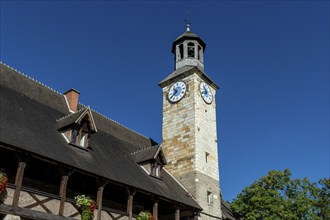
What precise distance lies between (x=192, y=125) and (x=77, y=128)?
9.02 metres

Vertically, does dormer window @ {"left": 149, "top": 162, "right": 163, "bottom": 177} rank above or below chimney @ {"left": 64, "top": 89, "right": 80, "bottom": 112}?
below

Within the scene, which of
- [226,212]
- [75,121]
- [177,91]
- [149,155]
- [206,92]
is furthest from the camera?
[206,92]

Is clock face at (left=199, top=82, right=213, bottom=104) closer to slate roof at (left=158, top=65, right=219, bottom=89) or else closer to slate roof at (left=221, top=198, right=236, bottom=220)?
slate roof at (left=158, top=65, right=219, bottom=89)

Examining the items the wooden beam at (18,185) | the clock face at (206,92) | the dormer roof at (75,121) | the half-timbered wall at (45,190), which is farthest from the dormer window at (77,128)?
the clock face at (206,92)

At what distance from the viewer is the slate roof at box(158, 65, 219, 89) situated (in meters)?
25.5

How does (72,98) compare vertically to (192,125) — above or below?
below

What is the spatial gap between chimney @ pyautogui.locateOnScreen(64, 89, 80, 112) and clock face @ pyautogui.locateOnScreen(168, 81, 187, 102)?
7.33 meters

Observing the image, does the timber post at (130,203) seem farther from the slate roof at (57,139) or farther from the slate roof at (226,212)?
the slate roof at (226,212)

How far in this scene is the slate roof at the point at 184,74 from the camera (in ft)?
83.7

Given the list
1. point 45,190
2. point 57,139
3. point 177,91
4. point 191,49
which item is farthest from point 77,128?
point 191,49

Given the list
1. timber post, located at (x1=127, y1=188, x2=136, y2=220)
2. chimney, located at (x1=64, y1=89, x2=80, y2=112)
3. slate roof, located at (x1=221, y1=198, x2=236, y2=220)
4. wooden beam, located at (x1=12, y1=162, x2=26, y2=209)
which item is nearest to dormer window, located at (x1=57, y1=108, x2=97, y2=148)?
timber post, located at (x1=127, y1=188, x2=136, y2=220)

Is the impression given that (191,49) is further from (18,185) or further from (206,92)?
(18,185)

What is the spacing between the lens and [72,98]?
20.7m

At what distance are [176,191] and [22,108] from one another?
29.4 feet
